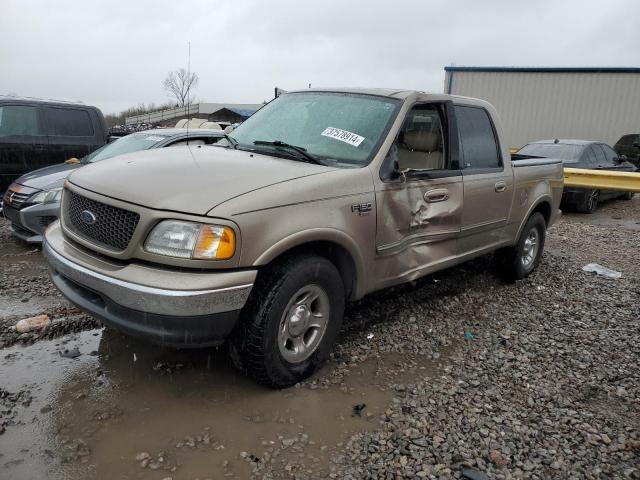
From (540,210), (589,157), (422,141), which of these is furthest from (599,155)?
(422,141)

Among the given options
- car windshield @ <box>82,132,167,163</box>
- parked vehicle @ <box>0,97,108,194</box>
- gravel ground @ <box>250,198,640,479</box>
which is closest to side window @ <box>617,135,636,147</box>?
gravel ground @ <box>250,198,640,479</box>

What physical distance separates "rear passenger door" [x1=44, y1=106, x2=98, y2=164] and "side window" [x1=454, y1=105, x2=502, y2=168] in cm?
664

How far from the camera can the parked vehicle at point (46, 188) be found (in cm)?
596

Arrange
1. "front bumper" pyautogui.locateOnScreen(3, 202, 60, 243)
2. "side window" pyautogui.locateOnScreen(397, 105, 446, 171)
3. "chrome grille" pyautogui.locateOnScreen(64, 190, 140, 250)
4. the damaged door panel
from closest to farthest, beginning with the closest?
"chrome grille" pyautogui.locateOnScreen(64, 190, 140, 250), the damaged door panel, "side window" pyautogui.locateOnScreen(397, 105, 446, 171), "front bumper" pyautogui.locateOnScreen(3, 202, 60, 243)

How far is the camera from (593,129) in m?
19.6

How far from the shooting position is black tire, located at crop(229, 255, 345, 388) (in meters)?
2.91

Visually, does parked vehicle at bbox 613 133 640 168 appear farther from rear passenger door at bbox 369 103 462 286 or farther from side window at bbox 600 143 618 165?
rear passenger door at bbox 369 103 462 286

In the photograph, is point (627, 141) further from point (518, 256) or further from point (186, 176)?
point (186, 176)

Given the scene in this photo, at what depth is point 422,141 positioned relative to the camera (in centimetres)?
405

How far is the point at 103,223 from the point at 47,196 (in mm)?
3685

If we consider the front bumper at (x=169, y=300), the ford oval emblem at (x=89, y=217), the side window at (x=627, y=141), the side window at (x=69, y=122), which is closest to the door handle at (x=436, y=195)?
the front bumper at (x=169, y=300)

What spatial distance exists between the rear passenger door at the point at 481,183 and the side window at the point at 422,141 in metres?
0.31

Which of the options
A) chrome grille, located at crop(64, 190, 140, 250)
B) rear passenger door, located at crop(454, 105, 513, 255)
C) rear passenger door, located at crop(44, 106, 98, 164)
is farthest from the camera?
rear passenger door, located at crop(44, 106, 98, 164)

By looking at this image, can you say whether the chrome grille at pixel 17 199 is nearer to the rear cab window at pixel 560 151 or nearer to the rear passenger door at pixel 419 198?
the rear passenger door at pixel 419 198
